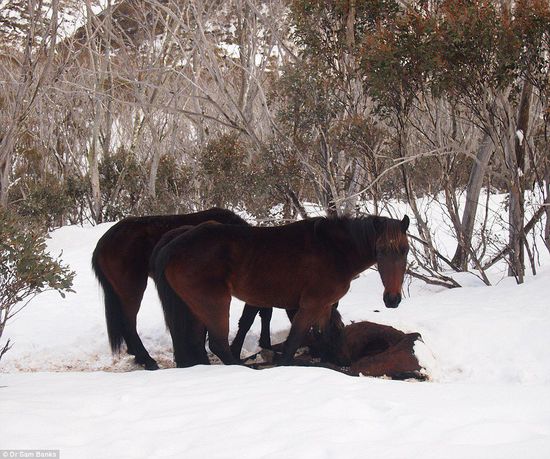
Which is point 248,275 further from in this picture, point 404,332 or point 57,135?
point 57,135

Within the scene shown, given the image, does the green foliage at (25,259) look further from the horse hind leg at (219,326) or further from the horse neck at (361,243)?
the horse neck at (361,243)

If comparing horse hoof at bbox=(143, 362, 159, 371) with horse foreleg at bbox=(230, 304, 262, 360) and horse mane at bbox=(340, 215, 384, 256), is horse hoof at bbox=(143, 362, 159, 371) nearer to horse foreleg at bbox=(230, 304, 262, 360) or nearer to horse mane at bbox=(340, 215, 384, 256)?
horse foreleg at bbox=(230, 304, 262, 360)

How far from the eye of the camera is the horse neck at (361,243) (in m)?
5.14

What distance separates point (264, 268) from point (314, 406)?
182 cm

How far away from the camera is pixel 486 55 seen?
7008 millimetres

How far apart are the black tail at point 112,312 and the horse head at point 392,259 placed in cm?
256

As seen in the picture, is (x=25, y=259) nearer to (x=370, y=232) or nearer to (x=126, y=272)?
(x=126, y=272)

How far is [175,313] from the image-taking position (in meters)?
5.40

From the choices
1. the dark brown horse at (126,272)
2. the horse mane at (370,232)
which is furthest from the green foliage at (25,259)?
the horse mane at (370,232)

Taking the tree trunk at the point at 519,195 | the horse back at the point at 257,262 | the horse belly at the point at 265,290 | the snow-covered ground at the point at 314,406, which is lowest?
the snow-covered ground at the point at 314,406

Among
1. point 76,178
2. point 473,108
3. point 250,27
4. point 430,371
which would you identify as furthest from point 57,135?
point 430,371

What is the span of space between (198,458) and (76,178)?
16.7 meters

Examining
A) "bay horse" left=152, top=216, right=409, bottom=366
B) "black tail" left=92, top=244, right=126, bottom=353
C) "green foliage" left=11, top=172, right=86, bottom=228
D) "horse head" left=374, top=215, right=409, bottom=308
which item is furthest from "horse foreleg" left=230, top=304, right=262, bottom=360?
"green foliage" left=11, top=172, right=86, bottom=228

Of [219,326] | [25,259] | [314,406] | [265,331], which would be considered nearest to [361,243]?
[219,326]
